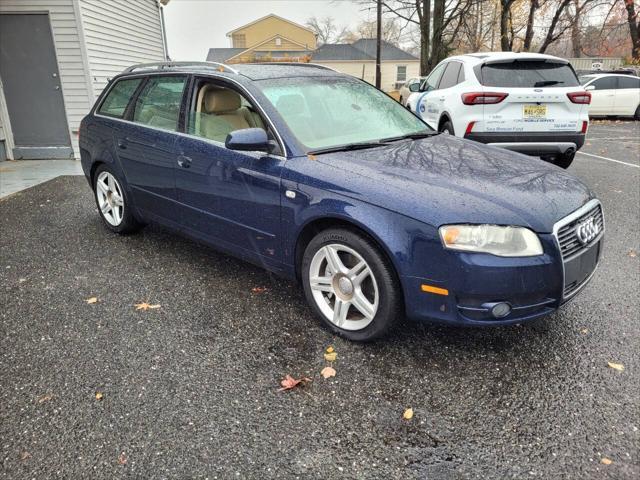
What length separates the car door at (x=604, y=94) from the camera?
16000 mm

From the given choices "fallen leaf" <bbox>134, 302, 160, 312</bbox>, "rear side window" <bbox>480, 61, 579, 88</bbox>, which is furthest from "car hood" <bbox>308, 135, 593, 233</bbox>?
"rear side window" <bbox>480, 61, 579, 88</bbox>

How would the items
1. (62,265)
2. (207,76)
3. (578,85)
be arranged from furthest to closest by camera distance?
(578,85) < (62,265) < (207,76)

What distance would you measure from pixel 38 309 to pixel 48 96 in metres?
7.13

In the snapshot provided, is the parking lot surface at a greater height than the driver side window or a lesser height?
lesser

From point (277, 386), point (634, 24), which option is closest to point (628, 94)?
point (634, 24)

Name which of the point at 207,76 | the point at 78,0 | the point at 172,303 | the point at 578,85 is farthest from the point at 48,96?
the point at 578,85

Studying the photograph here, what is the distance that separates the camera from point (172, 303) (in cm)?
350

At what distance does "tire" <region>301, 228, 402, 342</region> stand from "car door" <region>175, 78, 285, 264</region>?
1.11 ft

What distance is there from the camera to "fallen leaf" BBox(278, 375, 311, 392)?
8.36ft

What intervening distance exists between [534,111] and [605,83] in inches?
502

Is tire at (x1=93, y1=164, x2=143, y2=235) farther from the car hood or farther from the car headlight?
the car headlight

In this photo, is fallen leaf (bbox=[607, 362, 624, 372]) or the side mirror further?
the side mirror

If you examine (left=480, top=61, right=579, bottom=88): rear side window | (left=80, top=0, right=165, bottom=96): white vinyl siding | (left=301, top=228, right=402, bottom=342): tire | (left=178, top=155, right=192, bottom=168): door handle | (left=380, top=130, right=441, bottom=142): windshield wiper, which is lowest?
(left=301, top=228, right=402, bottom=342): tire

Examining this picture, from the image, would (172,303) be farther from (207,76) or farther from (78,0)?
(78,0)
